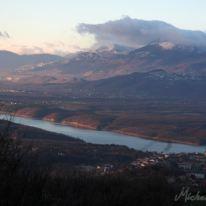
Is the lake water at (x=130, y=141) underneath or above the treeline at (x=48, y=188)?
underneath

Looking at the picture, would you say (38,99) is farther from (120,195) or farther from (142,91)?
(120,195)

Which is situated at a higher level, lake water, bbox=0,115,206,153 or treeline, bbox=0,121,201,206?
treeline, bbox=0,121,201,206

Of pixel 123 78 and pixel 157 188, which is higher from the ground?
pixel 123 78

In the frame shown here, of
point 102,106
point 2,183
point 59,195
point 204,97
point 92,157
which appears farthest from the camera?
point 204,97

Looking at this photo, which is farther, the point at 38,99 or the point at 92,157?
the point at 38,99

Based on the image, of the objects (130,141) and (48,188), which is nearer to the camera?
(48,188)

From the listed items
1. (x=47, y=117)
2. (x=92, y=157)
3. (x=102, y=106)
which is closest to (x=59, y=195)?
(x=92, y=157)

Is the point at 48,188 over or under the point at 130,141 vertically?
over

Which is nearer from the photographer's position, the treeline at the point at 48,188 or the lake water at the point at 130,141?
the treeline at the point at 48,188

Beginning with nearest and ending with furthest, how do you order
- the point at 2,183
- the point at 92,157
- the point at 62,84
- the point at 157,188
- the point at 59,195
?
1. the point at 2,183
2. the point at 59,195
3. the point at 157,188
4. the point at 92,157
5. the point at 62,84

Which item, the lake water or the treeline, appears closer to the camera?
the treeline
